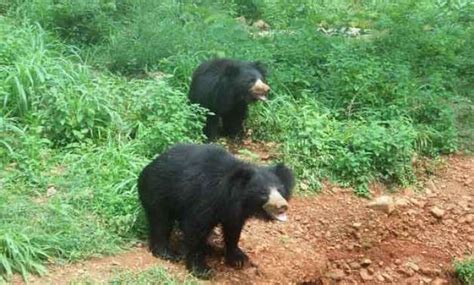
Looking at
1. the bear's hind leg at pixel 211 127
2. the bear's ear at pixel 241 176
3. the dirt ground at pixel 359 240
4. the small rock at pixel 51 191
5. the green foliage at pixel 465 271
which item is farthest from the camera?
the bear's hind leg at pixel 211 127

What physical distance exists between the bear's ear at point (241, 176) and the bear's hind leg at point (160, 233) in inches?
23.6

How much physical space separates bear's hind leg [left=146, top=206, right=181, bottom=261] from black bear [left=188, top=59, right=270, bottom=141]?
1.85 m

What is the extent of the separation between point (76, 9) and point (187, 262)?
14.1 feet

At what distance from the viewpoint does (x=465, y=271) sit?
5785mm

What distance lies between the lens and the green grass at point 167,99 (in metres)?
5.41

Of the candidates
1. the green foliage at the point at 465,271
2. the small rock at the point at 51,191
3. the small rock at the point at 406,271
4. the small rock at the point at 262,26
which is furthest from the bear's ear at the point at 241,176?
the small rock at the point at 262,26

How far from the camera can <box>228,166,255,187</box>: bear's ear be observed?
15.6 feet

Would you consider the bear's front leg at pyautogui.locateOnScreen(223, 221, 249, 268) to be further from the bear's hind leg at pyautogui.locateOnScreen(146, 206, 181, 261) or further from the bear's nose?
the bear's nose

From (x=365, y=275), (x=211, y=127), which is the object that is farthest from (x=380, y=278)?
(x=211, y=127)

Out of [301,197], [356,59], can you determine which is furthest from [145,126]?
[356,59]

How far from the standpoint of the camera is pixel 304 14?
9.79 m

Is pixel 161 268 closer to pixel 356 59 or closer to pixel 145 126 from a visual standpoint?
pixel 145 126

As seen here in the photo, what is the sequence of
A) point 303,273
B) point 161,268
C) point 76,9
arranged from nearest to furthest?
point 161,268
point 303,273
point 76,9

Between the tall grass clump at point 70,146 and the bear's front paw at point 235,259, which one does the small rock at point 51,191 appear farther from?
the bear's front paw at point 235,259
